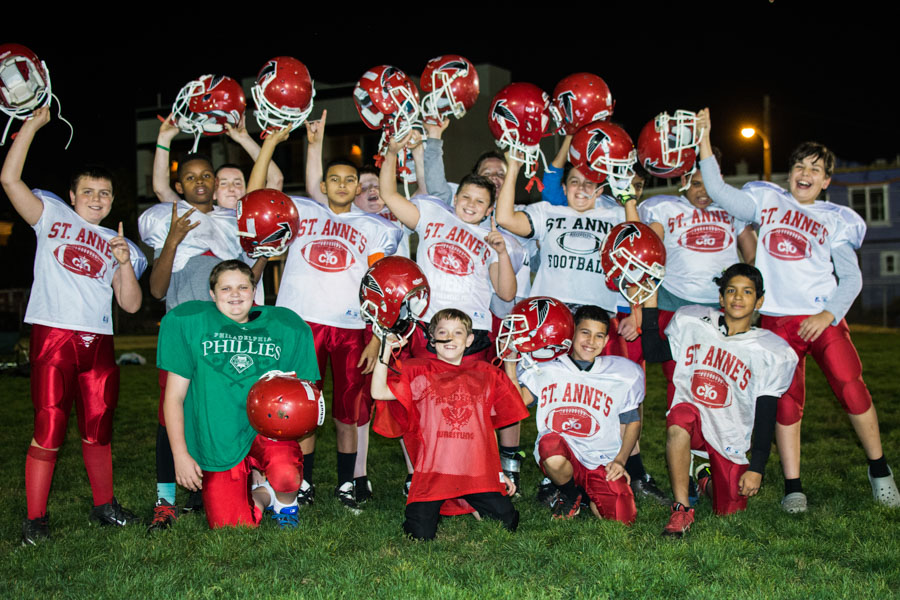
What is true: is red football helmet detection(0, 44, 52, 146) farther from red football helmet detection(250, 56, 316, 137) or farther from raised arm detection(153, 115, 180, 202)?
red football helmet detection(250, 56, 316, 137)

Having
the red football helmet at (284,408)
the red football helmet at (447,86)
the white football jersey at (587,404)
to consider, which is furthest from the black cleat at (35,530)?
the red football helmet at (447,86)

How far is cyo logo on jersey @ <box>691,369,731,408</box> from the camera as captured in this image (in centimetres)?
467

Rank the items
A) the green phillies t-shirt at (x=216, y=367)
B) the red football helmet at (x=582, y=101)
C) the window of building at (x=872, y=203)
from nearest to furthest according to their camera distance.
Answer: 1. the green phillies t-shirt at (x=216, y=367)
2. the red football helmet at (x=582, y=101)
3. the window of building at (x=872, y=203)

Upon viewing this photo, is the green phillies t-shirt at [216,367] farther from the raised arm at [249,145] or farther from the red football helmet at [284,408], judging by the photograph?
the raised arm at [249,145]

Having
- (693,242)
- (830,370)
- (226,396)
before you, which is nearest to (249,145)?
(226,396)

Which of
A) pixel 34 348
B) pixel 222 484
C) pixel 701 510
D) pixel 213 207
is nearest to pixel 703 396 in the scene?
pixel 701 510

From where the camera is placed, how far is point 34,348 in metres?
4.41

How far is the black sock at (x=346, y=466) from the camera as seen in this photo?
5031mm

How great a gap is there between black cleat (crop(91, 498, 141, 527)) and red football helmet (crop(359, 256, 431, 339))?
1725 millimetres

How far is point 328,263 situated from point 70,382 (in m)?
1.54

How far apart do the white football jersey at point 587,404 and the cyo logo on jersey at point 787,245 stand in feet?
3.80

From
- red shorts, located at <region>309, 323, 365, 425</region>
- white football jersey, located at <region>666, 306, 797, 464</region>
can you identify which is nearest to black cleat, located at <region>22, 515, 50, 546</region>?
red shorts, located at <region>309, 323, 365, 425</region>

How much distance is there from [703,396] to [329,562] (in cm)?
226

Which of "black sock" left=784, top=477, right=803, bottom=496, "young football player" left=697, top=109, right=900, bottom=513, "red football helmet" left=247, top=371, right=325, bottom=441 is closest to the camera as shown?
"red football helmet" left=247, top=371, right=325, bottom=441
